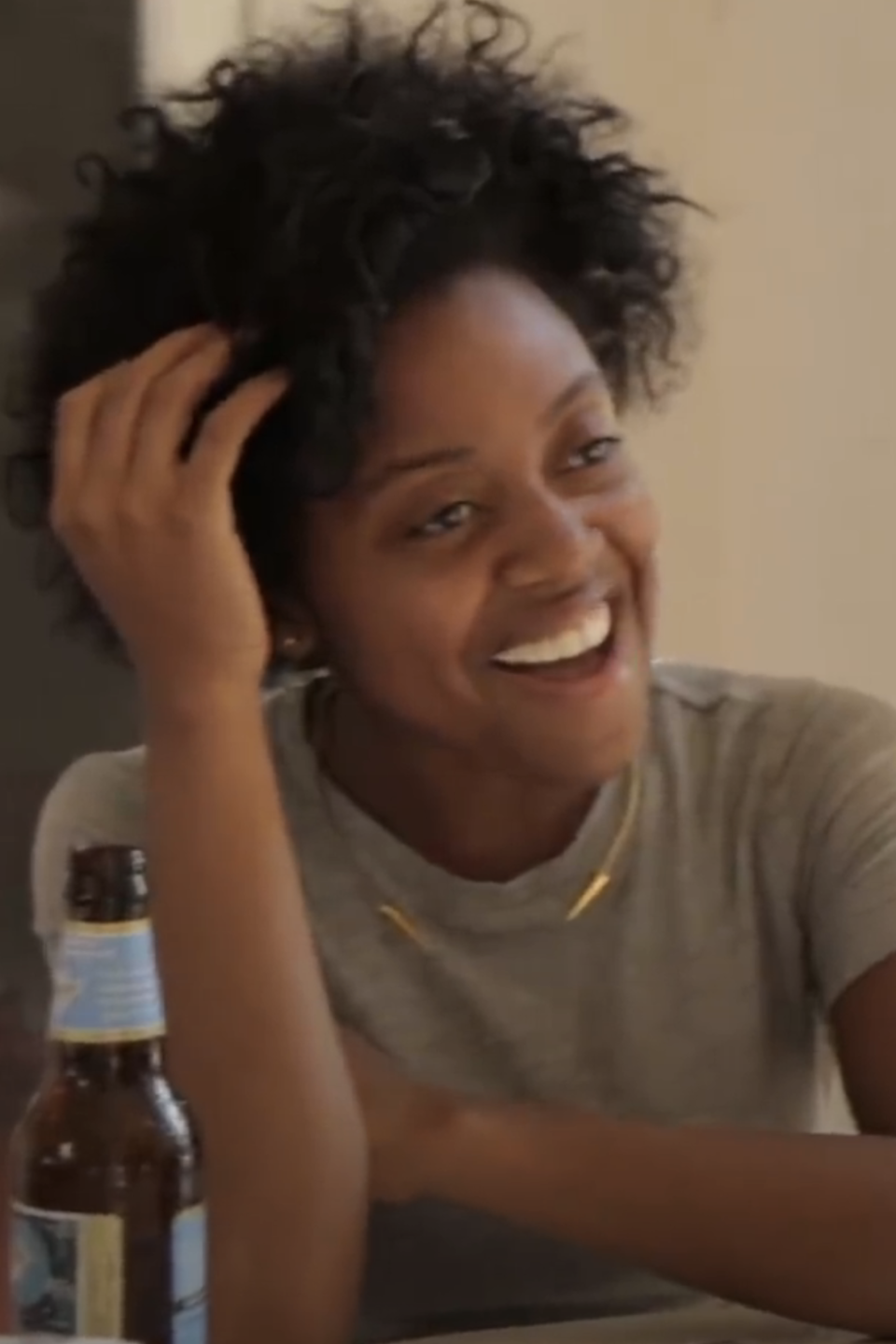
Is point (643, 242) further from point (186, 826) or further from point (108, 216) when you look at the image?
point (186, 826)

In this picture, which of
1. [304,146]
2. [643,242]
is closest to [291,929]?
[304,146]

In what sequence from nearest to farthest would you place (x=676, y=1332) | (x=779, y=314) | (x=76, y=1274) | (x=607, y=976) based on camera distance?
(x=76, y=1274), (x=676, y=1332), (x=607, y=976), (x=779, y=314)

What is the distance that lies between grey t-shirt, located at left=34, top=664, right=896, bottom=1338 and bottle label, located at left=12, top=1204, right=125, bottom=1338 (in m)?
0.48

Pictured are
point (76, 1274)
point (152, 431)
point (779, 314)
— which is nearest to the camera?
point (76, 1274)

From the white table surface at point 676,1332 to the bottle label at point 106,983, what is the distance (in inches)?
13.1

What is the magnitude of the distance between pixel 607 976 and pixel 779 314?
0.92 metres

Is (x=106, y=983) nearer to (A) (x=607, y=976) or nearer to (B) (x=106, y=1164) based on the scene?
(B) (x=106, y=1164)

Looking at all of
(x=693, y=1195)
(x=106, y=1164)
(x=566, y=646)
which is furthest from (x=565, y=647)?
(x=106, y=1164)

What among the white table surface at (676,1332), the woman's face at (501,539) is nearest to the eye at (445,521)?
the woman's face at (501,539)

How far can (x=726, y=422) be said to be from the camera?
202 cm

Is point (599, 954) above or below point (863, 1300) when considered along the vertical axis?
above

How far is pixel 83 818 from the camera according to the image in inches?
51.3

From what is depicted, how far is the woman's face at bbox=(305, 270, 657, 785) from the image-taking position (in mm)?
1151

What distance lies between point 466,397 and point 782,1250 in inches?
20.2
